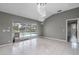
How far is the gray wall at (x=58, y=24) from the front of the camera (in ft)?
25.7

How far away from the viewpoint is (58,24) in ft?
31.3

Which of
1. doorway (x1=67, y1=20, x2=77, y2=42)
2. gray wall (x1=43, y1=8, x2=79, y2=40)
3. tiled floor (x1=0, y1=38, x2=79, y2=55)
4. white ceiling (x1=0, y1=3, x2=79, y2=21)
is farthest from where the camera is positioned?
gray wall (x1=43, y1=8, x2=79, y2=40)

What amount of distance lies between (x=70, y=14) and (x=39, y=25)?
19.7ft

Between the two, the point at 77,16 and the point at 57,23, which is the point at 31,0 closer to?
the point at 77,16

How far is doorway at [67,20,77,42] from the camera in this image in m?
7.54

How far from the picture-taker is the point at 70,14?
795 centimetres

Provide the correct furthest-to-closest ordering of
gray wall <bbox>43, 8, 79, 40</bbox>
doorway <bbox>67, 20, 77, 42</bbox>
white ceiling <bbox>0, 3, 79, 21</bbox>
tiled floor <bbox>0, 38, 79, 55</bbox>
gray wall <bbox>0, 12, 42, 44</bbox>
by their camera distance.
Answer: gray wall <bbox>43, 8, 79, 40</bbox> < doorway <bbox>67, 20, 77, 42</bbox> < gray wall <bbox>0, 12, 42, 44</bbox> < white ceiling <bbox>0, 3, 79, 21</bbox> < tiled floor <bbox>0, 38, 79, 55</bbox>

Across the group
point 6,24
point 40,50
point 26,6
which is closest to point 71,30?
point 40,50

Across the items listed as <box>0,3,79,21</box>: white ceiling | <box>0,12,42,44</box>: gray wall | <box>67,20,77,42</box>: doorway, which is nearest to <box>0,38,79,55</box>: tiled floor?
<box>0,12,42,44</box>: gray wall

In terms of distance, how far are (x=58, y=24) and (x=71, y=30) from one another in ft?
6.50

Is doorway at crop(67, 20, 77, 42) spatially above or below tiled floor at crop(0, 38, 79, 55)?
above

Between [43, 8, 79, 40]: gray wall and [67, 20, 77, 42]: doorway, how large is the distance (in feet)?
1.63

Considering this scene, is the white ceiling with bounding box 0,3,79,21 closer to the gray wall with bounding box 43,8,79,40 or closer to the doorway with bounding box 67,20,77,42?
the gray wall with bounding box 43,8,79,40

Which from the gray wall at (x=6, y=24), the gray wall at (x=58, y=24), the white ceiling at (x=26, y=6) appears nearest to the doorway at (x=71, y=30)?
the gray wall at (x=58, y=24)
